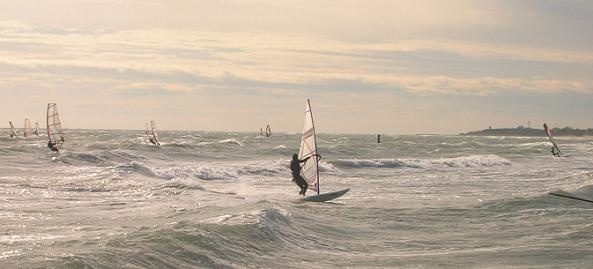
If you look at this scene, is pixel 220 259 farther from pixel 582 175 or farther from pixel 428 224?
pixel 582 175

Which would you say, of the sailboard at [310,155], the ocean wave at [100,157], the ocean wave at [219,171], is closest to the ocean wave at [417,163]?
the ocean wave at [219,171]

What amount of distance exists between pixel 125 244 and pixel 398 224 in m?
7.02

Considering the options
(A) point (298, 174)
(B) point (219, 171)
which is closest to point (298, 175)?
(A) point (298, 174)

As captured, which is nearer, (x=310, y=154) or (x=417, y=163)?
(x=310, y=154)

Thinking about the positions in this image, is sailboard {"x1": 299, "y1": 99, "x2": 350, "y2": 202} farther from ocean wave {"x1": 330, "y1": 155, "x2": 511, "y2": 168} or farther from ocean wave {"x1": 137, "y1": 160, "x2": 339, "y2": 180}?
ocean wave {"x1": 330, "y1": 155, "x2": 511, "y2": 168}

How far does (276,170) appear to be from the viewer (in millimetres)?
37531

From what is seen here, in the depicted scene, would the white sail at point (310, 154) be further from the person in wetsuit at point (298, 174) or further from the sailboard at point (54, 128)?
the sailboard at point (54, 128)

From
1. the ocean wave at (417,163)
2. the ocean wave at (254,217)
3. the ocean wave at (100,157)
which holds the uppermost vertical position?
the ocean wave at (100,157)

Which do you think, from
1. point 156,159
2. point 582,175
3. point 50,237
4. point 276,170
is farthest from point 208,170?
point 50,237

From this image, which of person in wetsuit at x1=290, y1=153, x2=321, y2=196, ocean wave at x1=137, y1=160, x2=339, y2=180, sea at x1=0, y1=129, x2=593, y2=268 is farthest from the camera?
ocean wave at x1=137, y1=160, x2=339, y2=180

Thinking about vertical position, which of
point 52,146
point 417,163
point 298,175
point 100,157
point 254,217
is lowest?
point 417,163

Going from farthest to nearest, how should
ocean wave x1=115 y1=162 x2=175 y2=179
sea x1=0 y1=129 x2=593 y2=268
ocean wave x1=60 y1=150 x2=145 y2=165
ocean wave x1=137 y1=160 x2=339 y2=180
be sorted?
ocean wave x1=60 y1=150 x2=145 y2=165
ocean wave x1=137 y1=160 x2=339 y2=180
ocean wave x1=115 y1=162 x2=175 y2=179
sea x1=0 y1=129 x2=593 y2=268

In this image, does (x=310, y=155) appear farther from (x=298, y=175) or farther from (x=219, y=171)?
(x=219, y=171)

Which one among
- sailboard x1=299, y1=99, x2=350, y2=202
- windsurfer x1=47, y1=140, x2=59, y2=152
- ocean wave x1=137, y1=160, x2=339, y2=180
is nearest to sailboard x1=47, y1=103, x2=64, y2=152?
windsurfer x1=47, y1=140, x2=59, y2=152
